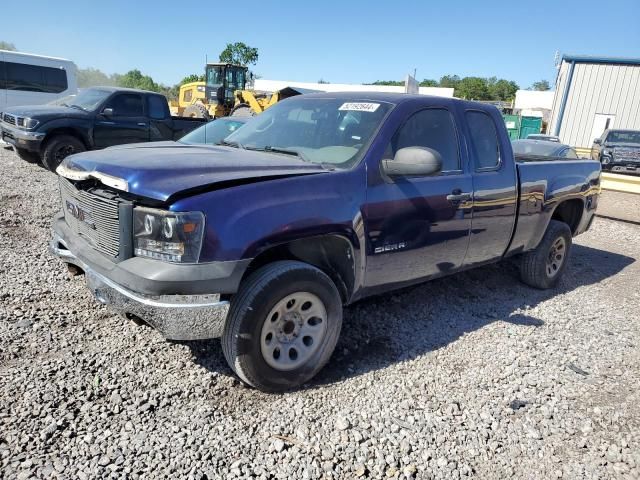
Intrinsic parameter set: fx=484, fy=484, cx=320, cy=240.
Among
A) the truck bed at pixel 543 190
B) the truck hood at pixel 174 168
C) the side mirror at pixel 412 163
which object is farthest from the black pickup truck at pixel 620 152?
the truck hood at pixel 174 168

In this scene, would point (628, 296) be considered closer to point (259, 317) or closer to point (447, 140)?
point (447, 140)

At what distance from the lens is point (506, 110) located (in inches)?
1571

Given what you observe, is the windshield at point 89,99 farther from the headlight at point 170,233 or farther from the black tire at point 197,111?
the headlight at point 170,233

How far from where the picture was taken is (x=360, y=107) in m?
3.70

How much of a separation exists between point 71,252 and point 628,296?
5.76 m

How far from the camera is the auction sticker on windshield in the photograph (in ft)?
11.9

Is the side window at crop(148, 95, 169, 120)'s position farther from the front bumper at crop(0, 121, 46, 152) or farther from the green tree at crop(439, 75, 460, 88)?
the green tree at crop(439, 75, 460, 88)

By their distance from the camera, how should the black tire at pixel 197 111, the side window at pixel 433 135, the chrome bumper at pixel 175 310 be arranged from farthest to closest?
the black tire at pixel 197 111, the side window at pixel 433 135, the chrome bumper at pixel 175 310

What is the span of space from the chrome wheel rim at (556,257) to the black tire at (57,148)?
8.37m

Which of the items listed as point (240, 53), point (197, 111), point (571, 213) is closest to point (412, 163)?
point (571, 213)

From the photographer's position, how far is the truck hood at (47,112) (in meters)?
8.98

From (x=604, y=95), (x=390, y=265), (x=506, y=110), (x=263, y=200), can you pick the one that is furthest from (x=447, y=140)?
(x=506, y=110)

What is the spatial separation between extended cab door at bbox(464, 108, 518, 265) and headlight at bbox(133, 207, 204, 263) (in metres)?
2.44

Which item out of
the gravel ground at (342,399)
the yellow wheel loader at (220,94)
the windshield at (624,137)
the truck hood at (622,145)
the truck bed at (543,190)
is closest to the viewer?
the gravel ground at (342,399)
